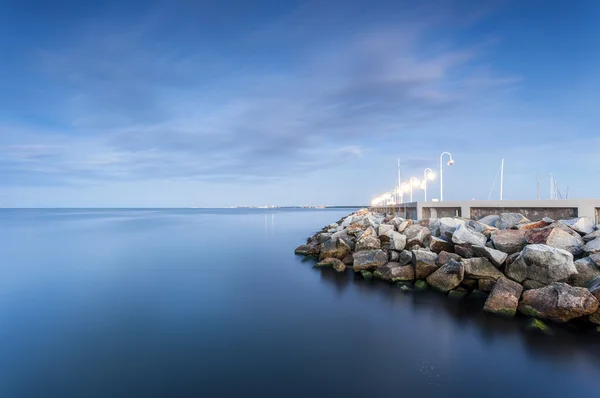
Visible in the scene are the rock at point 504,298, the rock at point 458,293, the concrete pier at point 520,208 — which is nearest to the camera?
the rock at point 504,298

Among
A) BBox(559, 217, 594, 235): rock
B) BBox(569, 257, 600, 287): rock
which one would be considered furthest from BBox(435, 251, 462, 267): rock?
BBox(559, 217, 594, 235): rock

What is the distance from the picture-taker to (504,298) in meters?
8.38

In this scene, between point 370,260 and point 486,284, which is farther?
point 370,260

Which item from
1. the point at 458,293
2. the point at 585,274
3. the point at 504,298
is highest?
the point at 585,274

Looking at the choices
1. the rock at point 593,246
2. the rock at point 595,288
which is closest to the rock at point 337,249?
the rock at point 593,246

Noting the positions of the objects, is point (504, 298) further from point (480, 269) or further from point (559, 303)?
point (480, 269)

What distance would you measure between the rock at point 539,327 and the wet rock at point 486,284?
1994mm

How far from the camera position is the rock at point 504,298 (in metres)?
8.27

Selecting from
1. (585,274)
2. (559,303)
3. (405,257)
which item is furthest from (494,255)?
(405,257)

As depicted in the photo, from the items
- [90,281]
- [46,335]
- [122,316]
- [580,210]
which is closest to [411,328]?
[122,316]

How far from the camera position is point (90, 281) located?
14281mm

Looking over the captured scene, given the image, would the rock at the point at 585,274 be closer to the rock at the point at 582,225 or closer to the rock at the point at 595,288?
the rock at the point at 595,288

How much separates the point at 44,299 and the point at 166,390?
8730 mm

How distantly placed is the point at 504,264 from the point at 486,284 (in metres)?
0.76
